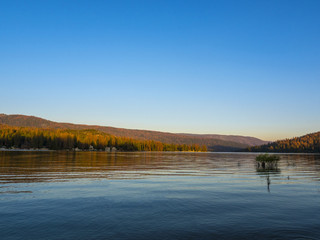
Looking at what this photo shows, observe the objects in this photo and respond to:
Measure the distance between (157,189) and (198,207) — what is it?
7996 mm

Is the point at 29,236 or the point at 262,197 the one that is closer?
the point at 29,236

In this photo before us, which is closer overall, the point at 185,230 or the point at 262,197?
the point at 185,230

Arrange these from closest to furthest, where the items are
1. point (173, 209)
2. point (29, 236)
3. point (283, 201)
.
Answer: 1. point (29, 236)
2. point (173, 209)
3. point (283, 201)

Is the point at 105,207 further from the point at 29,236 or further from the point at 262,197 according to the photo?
the point at 262,197

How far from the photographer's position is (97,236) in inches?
444

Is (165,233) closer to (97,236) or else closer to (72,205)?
(97,236)

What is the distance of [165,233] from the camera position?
11.8 metres

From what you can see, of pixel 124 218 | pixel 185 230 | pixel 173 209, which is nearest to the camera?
pixel 185 230

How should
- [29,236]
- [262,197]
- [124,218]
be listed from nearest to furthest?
[29,236] → [124,218] → [262,197]

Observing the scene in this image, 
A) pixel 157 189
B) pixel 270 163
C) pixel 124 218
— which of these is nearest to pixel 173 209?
pixel 124 218

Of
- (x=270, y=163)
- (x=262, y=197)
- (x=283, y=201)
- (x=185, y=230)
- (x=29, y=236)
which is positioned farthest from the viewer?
(x=270, y=163)

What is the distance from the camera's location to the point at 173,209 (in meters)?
16.6

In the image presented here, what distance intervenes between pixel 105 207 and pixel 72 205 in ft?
8.00

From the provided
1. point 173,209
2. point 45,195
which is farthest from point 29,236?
point 45,195
